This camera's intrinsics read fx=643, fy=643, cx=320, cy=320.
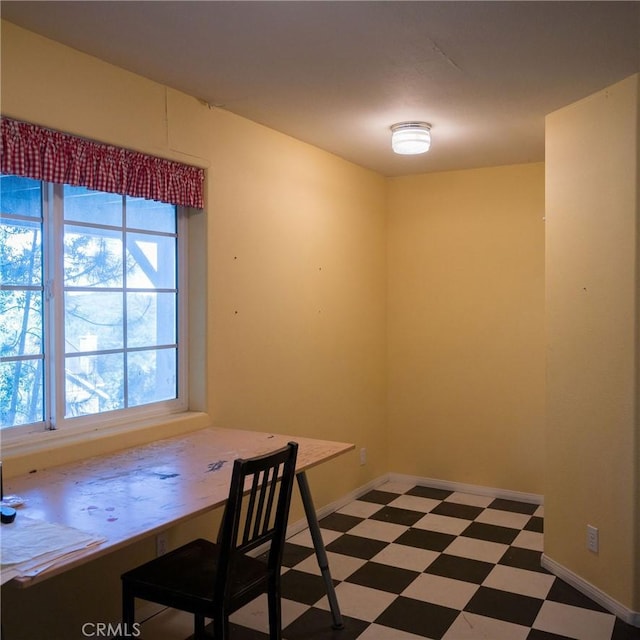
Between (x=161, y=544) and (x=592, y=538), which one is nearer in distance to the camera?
(x=161, y=544)

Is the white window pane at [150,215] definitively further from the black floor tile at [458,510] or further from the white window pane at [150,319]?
the black floor tile at [458,510]

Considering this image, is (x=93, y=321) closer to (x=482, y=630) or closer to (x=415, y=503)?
(x=482, y=630)

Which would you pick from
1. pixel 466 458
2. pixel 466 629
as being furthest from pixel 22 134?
pixel 466 458

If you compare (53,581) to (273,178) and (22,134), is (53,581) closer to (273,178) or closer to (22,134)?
(22,134)

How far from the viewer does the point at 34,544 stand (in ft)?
5.46

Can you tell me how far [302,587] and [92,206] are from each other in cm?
202

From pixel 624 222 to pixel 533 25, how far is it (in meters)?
1.02

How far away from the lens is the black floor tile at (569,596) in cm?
295

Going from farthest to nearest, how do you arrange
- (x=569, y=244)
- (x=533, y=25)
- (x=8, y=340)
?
(x=569, y=244)
(x=8, y=340)
(x=533, y=25)

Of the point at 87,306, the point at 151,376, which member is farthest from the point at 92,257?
the point at 151,376

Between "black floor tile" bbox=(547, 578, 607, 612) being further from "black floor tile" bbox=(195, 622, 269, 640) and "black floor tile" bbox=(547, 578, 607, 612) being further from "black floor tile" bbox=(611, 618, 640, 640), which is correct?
"black floor tile" bbox=(195, 622, 269, 640)

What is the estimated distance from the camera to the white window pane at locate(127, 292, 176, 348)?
2980 millimetres

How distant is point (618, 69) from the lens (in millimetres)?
2727

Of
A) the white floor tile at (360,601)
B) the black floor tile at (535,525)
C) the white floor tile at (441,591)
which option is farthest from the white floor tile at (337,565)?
the black floor tile at (535,525)
